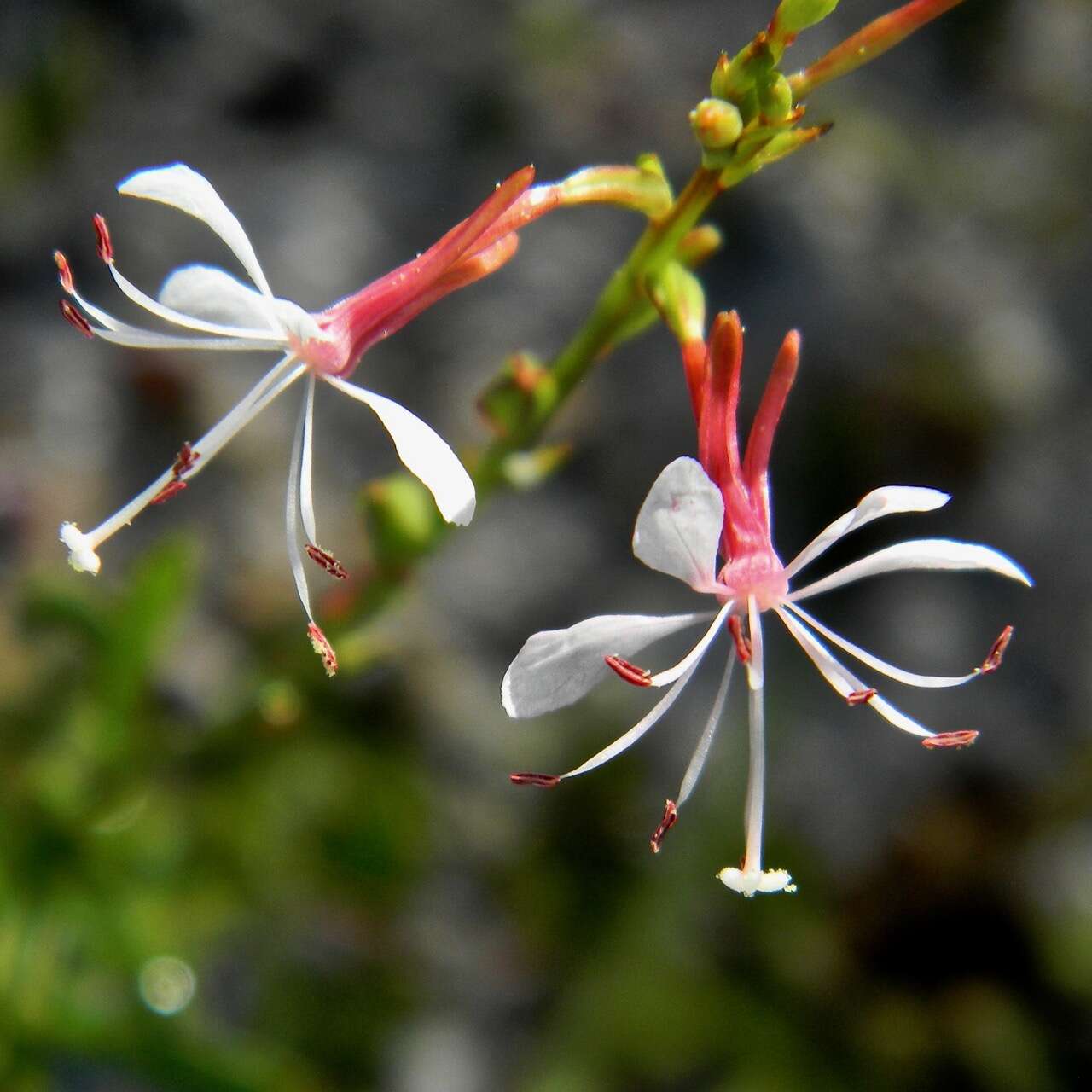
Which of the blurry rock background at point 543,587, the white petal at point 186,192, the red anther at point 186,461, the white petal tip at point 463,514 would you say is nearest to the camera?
the white petal tip at point 463,514

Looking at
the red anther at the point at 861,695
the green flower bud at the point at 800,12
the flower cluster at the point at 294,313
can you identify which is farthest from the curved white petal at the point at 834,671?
the green flower bud at the point at 800,12

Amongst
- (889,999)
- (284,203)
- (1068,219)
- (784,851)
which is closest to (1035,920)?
(889,999)

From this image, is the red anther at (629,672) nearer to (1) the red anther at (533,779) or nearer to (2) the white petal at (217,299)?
(1) the red anther at (533,779)

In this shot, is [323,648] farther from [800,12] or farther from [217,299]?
[800,12]

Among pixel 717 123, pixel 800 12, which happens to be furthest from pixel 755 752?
pixel 800 12

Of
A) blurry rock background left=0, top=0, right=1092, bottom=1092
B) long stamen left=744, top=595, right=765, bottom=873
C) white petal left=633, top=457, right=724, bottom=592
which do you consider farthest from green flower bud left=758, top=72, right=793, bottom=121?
blurry rock background left=0, top=0, right=1092, bottom=1092

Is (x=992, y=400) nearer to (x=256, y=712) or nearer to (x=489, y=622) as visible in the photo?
(x=489, y=622)
